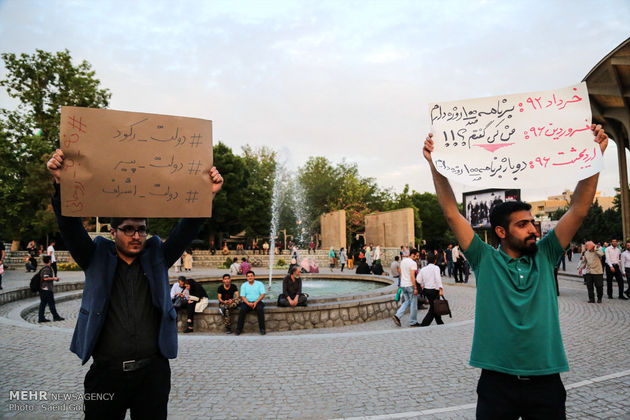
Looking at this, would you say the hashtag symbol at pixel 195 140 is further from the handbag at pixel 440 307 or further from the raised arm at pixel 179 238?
the handbag at pixel 440 307

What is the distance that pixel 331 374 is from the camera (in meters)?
5.84

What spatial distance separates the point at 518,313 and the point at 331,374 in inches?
158

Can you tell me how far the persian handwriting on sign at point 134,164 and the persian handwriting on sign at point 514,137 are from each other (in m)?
1.83

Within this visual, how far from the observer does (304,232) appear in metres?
55.7

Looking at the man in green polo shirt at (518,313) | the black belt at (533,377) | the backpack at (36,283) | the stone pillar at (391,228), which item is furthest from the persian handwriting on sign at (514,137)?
the stone pillar at (391,228)

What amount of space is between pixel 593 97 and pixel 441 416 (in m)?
35.8

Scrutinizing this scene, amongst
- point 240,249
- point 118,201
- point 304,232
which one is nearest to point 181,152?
point 118,201

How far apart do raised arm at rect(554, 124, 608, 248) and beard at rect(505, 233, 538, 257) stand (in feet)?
0.65

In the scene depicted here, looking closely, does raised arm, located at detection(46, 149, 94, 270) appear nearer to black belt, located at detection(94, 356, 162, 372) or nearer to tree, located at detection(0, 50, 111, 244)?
black belt, located at detection(94, 356, 162, 372)

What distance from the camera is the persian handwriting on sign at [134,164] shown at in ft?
8.45

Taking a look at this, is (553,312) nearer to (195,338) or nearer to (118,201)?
(118,201)

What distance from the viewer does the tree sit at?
3056cm

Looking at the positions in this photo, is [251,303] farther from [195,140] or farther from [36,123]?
[36,123]

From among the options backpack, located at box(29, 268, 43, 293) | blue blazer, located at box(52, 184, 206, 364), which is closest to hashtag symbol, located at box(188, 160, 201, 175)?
blue blazer, located at box(52, 184, 206, 364)
